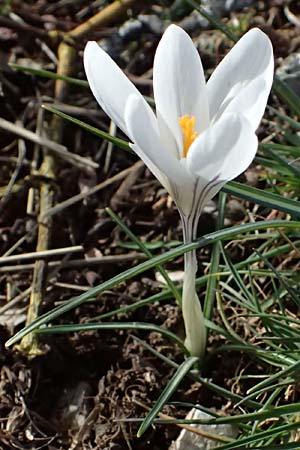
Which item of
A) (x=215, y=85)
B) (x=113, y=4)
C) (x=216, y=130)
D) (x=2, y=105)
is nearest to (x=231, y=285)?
(x=215, y=85)

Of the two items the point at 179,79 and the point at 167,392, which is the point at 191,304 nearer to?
the point at 167,392

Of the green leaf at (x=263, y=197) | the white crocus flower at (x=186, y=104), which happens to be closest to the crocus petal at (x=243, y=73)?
the white crocus flower at (x=186, y=104)

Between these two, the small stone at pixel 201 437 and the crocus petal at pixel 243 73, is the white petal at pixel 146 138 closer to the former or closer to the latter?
the crocus petal at pixel 243 73

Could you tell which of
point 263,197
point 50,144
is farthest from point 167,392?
point 50,144

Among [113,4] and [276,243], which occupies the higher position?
[113,4]

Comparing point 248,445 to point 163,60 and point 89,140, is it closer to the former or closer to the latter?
point 163,60

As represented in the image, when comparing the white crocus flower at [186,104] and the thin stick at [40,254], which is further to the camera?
the thin stick at [40,254]
